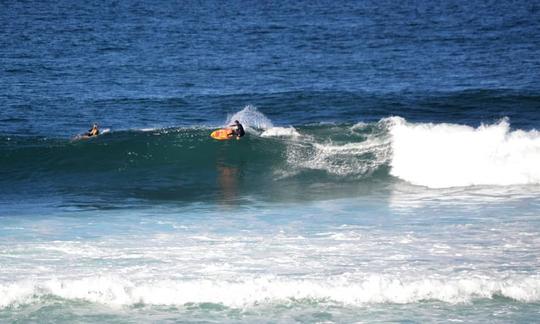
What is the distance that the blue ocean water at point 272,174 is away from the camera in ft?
65.7

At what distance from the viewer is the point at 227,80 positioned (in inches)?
1912

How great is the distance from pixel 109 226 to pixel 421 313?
371 inches

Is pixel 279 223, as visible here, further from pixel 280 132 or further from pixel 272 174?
pixel 280 132

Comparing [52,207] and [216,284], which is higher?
[52,207]

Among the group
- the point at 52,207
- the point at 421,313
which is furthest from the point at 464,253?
the point at 52,207

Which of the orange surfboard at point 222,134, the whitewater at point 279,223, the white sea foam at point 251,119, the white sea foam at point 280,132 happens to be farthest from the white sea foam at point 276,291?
the white sea foam at point 251,119

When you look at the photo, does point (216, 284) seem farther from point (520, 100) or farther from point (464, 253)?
point (520, 100)

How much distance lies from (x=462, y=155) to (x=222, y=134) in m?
8.44

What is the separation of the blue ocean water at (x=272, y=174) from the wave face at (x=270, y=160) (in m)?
0.10

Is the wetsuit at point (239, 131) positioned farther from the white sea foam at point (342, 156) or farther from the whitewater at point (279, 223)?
the white sea foam at point (342, 156)

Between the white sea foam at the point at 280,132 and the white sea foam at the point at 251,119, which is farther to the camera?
the white sea foam at the point at 251,119

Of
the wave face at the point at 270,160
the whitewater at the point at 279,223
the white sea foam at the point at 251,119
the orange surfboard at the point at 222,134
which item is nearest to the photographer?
the whitewater at the point at 279,223

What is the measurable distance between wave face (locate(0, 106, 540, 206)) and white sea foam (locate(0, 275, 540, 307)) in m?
8.93

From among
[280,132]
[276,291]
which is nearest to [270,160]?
[280,132]
